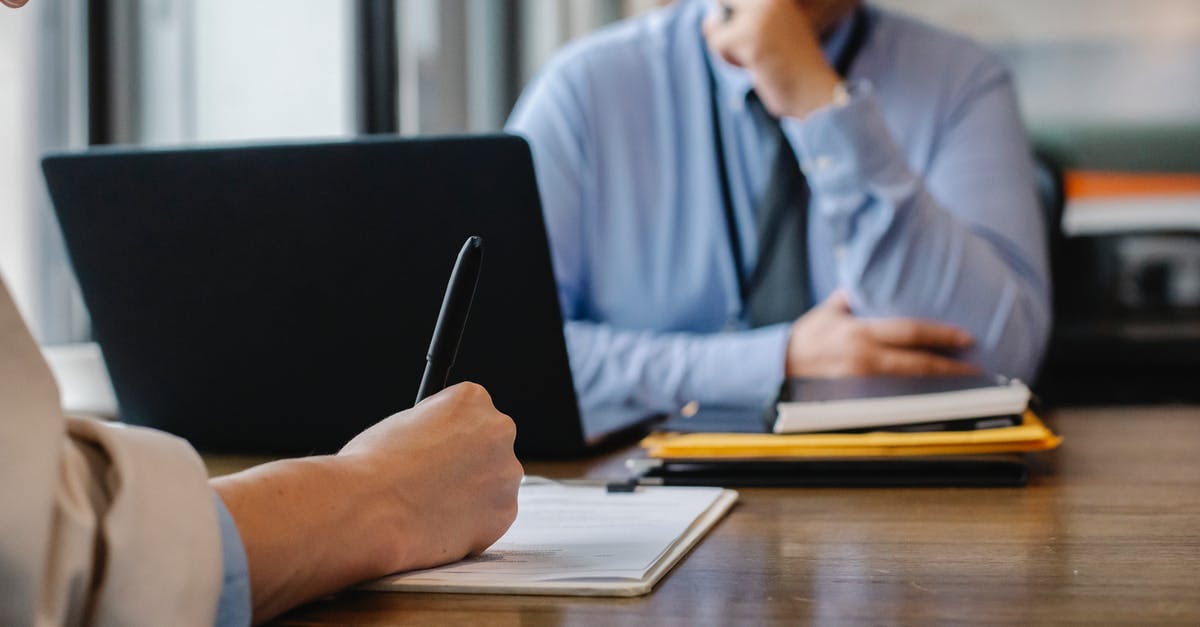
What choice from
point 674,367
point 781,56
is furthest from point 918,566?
point 781,56

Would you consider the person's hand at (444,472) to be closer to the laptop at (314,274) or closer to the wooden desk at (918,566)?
the wooden desk at (918,566)

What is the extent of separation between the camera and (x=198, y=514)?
451mm

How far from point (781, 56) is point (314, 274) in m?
0.76

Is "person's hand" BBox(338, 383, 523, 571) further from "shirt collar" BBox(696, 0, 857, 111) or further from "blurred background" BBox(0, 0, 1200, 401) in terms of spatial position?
"blurred background" BBox(0, 0, 1200, 401)

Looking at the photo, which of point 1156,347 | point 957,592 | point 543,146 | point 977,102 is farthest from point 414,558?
point 1156,347

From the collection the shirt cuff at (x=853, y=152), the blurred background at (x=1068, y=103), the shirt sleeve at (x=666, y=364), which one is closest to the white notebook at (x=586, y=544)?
the shirt sleeve at (x=666, y=364)

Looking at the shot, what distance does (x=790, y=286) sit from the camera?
1482 mm

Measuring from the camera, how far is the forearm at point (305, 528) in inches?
19.1

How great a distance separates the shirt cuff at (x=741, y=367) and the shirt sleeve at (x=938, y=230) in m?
0.14

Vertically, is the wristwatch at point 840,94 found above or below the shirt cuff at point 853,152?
above

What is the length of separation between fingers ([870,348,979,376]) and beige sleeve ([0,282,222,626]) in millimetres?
915

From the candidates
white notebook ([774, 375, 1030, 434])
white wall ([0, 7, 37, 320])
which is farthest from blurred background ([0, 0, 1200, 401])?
white notebook ([774, 375, 1030, 434])

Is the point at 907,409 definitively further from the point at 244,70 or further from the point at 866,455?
the point at 244,70

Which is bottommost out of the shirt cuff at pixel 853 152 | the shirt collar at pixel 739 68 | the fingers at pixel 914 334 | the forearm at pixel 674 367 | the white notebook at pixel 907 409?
the forearm at pixel 674 367
